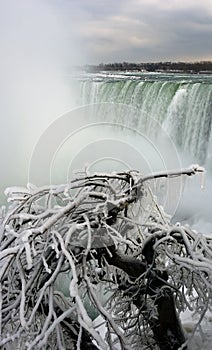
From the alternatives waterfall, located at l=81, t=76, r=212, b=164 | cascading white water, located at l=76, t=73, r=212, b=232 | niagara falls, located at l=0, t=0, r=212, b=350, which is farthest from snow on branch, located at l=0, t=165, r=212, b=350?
waterfall, located at l=81, t=76, r=212, b=164

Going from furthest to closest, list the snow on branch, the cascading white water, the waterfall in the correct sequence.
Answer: the waterfall
the cascading white water
the snow on branch

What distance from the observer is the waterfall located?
327 inches

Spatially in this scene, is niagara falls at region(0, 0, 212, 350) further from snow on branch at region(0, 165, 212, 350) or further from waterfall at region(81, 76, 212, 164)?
waterfall at region(81, 76, 212, 164)

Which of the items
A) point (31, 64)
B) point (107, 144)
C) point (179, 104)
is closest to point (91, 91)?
point (179, 104)

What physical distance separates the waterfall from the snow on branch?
6093mm

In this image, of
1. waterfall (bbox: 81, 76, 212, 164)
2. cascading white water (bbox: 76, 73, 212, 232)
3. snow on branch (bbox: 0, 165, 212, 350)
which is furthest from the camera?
waterfall (bbox: 81, 76, 212, 164)

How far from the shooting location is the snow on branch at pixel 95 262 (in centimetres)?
131

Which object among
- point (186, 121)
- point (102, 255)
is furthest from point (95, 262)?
point (186, 121)

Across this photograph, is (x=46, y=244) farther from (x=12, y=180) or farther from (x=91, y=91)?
(x=91, y=91)

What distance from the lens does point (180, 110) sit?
8.77 meters

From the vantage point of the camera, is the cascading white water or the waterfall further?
the waterfall

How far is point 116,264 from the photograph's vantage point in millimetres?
1562

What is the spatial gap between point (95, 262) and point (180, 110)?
292 inches

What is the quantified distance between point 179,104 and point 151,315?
24.4ft
